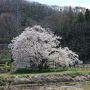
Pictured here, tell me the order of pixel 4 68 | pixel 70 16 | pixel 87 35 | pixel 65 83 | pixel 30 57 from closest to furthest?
pixel 65 83 → pixel 30 57 → pixel 4 68 → pixel 87 35 → pixel 70 16

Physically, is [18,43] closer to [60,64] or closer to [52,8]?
[60,64]

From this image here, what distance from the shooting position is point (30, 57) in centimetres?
2978

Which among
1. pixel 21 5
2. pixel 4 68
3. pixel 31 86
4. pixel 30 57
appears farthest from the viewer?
pixel 21 5

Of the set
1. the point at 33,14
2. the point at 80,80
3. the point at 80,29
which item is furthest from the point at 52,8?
the point at 80,80

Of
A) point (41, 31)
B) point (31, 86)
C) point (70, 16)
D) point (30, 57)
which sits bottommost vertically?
point (31, 86)

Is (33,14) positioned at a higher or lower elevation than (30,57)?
higher

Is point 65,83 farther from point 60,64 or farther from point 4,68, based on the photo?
point 4,68

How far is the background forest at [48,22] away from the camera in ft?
184

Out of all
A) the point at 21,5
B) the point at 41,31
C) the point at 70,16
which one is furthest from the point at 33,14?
the point at 41,31

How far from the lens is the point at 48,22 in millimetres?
76688

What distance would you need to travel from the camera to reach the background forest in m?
56.1

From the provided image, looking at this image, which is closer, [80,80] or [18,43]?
[80,80]

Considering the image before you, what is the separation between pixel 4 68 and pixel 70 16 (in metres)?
51.5

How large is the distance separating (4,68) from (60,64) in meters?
7.02
